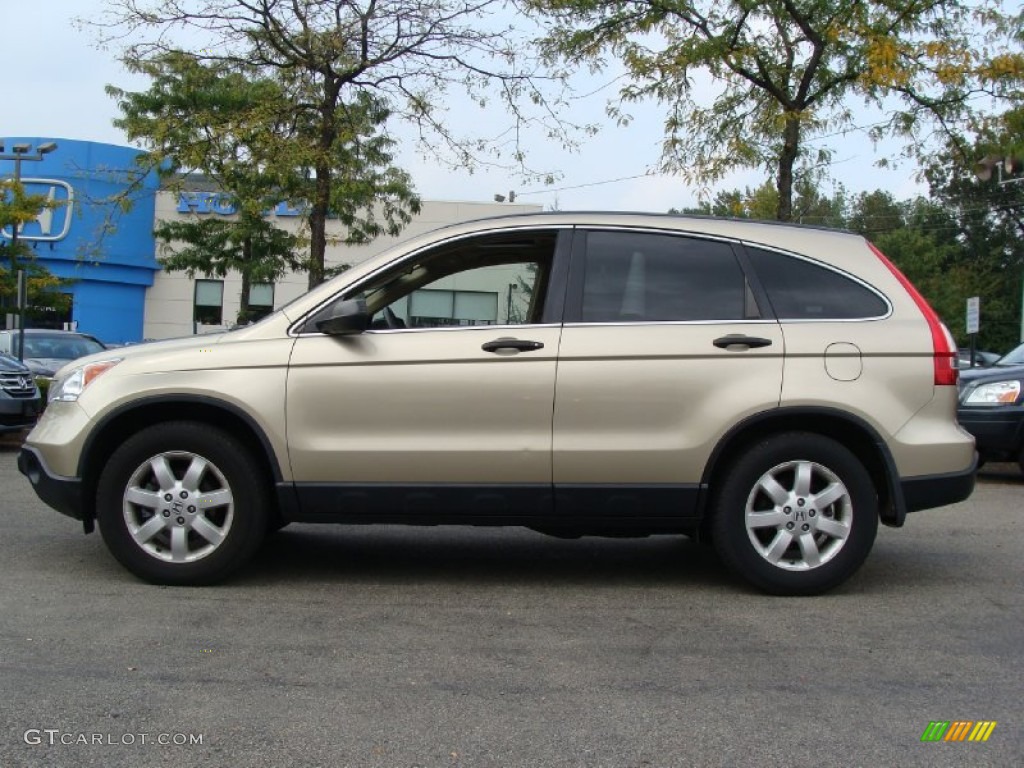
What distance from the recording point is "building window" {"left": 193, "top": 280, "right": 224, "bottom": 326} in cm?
3769

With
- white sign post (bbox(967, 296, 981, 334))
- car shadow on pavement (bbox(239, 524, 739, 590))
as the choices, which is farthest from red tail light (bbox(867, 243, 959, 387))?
white sign post (bbox(967, 296, 981, 334))

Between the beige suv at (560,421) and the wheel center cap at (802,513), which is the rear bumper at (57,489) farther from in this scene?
the wheel center cap at (802,513)

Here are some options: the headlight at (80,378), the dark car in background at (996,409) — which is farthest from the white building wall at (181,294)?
the headlight at (80,378)

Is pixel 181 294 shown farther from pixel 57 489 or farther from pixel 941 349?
pixel 941 349

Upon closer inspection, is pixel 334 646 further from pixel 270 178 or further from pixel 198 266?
pixel 198 266

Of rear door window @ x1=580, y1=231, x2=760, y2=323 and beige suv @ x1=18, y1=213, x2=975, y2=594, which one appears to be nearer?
beige suv @ x1=18, y1=213, x2=975, y2=594

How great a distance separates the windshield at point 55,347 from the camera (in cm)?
1760

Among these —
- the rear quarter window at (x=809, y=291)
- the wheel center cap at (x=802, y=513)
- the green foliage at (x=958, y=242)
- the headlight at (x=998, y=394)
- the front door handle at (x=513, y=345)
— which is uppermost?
the green foliage at (x=958, y=242)

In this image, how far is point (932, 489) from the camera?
199 inches

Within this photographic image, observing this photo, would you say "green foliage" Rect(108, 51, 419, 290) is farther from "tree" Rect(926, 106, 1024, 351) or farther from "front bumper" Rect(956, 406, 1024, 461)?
"tree" Rect(926, 106, 1024, 351)

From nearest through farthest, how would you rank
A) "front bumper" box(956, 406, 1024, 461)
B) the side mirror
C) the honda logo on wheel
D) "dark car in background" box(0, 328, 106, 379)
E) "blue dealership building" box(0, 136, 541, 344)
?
the side mirror
"front bumper" box(956, 406, 1024, 461)
"dark car in background" box(0, 328, 106, 379)
"blue dealership building" box(0, 136, 541, 344)
the honda logo on wheel

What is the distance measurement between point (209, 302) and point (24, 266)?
12322mm

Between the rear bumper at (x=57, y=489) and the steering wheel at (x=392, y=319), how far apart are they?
1.73 metres

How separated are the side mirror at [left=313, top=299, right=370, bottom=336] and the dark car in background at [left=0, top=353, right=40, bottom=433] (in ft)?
24.0
